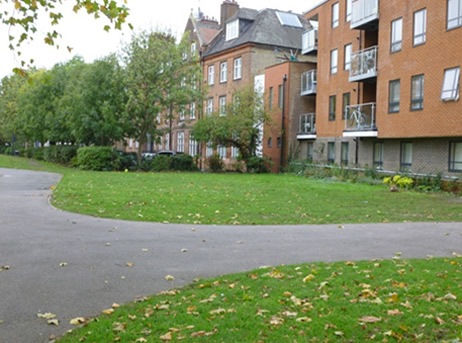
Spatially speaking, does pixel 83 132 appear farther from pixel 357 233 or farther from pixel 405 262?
pixel 405 262

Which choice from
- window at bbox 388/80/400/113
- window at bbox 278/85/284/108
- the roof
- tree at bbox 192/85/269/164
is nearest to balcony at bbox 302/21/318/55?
window at bbox 278/85/284/108

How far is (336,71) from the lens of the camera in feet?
112

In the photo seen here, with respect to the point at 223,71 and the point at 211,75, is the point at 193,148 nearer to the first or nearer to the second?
the point at 211,75

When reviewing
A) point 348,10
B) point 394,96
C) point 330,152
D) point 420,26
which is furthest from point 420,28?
point 330,152

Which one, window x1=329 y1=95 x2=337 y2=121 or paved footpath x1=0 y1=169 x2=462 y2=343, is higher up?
window x1=329 y1=95 x2=337 y2=121

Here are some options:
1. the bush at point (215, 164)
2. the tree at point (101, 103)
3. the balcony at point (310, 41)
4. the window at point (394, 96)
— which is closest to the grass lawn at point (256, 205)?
the window at point (394, 96)

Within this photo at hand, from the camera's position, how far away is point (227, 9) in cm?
5444

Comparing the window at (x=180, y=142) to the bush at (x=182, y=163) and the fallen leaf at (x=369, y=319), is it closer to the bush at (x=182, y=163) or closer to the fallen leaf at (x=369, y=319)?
the bush at (x=182, y=163)

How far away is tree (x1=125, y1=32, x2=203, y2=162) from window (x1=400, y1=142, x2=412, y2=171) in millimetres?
16918

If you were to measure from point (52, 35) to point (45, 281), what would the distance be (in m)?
3.28

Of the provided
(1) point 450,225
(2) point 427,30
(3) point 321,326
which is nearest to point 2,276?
(3) point 321,326

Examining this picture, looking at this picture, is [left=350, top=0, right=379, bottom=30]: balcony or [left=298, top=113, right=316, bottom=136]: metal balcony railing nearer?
[left=350, top=0, right=379, bottom=30]: balcony

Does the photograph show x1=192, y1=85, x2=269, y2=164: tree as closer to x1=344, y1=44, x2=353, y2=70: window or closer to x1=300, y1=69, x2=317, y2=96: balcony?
x1=300, y1=69, x2=317, y2=96: balcony

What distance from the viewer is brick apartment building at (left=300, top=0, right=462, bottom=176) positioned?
23703 mm
